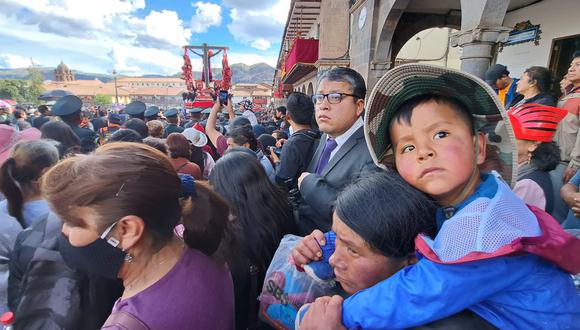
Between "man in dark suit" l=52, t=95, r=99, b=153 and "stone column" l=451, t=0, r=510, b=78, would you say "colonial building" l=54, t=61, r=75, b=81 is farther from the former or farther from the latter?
"stone column" l=451, t=0, r=510, b=78

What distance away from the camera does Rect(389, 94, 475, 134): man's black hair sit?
968 millimetres

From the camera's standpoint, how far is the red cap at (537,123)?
191cm

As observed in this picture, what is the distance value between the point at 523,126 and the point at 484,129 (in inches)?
50.7

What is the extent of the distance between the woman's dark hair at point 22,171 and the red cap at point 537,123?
3153mm

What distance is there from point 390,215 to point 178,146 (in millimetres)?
2491

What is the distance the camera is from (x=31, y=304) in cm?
108

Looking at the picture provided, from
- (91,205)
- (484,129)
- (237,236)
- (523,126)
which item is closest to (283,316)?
(237,236)

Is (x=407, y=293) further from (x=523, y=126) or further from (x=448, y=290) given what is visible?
(x=523, y=126)

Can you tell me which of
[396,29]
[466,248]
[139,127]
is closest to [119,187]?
[466,248]

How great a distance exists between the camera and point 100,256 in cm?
100

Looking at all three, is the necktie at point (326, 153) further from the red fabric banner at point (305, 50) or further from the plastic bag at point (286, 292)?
the red fabric banner at point (305, 50)

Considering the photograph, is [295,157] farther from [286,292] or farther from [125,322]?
[125,322]

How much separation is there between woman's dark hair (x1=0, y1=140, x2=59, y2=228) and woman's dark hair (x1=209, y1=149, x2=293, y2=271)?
1.10m

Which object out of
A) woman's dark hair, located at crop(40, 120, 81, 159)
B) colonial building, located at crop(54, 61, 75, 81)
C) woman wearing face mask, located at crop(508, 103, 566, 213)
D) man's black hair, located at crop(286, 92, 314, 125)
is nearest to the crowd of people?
woman wearing face mask, located at crop(508, 103, 566, 213)
